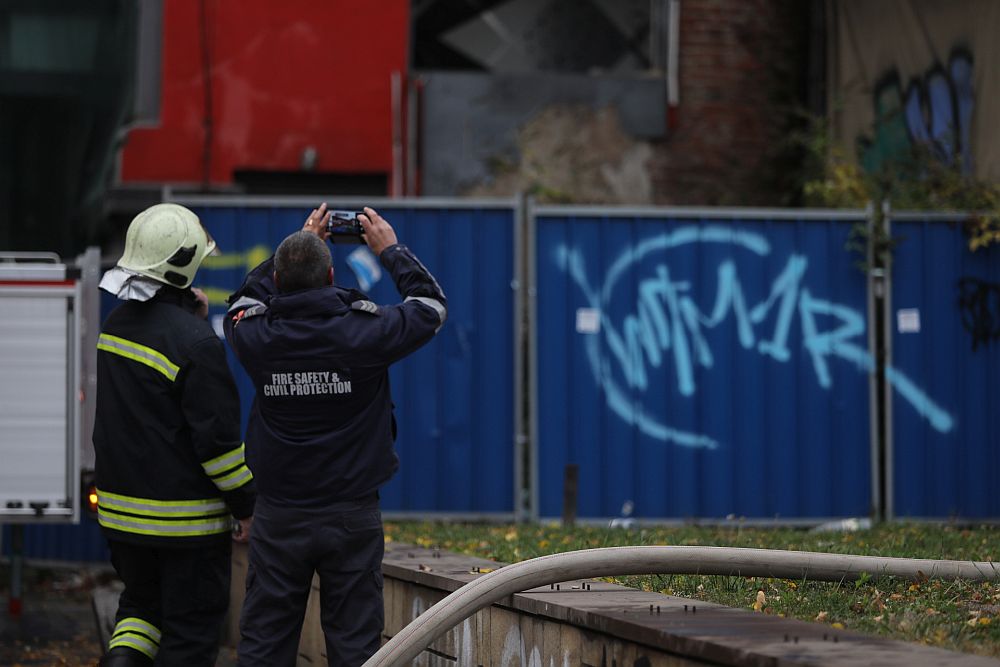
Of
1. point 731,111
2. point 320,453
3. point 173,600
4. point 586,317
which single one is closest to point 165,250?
point 320,453

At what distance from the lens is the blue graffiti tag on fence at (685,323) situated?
35.4 feet

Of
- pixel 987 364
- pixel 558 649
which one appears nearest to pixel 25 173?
pixel 987 364

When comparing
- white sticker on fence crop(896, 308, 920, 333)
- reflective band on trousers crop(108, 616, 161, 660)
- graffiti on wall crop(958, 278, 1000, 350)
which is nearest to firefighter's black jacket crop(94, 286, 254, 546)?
reflective band on trousers crop(108, 616, 161, 660)

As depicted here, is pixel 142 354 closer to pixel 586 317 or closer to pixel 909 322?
pixel 586 317

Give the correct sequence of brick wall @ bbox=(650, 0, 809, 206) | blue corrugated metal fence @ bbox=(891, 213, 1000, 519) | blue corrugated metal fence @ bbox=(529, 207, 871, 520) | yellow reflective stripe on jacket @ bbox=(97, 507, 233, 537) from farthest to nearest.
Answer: brick wall @ bbox=(650, 0, 809, 206) < blue corrugated metal fence @ bbox=(891, 213, 1000, 519) < blue corrugated metal fence @ bbox=(529, 207, 871, 520) < yellow reflective stripe on jacket @ bbox=(97, 507, 233, 537)

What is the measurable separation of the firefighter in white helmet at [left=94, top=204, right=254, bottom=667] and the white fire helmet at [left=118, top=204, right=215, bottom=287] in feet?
0.13

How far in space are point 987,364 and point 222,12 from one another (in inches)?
262

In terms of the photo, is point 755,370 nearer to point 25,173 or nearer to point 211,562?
point 211,562

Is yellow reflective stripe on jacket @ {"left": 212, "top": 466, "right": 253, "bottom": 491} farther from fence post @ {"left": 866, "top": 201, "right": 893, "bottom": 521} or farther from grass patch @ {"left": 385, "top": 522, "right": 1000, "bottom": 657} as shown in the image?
fence post @ {"left": 866, "top": 201, "right": 893, "bottom": 521}

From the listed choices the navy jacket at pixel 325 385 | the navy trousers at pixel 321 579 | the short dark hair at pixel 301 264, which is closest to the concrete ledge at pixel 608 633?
the navy trousers at pixel 321 579

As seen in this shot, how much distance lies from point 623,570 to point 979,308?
260 inches

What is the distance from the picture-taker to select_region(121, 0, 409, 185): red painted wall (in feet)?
43.4

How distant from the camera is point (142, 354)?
19.0 ft

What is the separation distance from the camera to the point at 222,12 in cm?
1330
